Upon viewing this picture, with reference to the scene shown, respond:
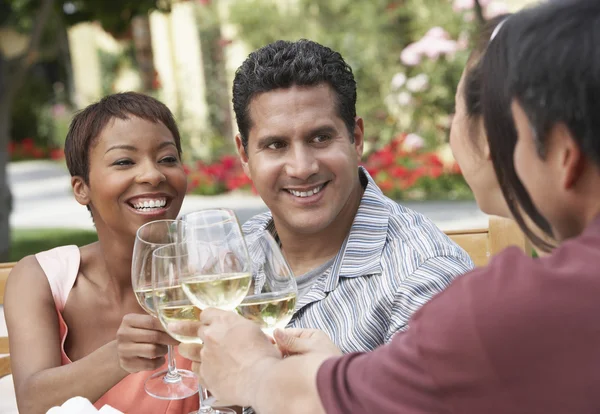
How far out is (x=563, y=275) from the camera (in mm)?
1144

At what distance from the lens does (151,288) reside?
6.05 ft

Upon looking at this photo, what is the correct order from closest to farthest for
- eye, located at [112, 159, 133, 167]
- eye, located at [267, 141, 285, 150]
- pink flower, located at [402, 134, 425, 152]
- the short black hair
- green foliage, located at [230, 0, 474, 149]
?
1. the short black hair
2. eye, located at [267, 141, 285, 150]
3. eye, located at [112, 159, 133, 167]
4. pink flower, located at [402, 134, 425, 152]
5. green foliage, located at [230, 0, 474, 149]

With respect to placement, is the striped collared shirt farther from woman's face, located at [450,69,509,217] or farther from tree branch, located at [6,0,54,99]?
tree branch, located at [6,0,54,99]

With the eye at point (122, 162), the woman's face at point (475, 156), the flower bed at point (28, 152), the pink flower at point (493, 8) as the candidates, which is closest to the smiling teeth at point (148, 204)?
the eye at point (122, 162)

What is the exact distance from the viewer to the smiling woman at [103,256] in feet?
8.06

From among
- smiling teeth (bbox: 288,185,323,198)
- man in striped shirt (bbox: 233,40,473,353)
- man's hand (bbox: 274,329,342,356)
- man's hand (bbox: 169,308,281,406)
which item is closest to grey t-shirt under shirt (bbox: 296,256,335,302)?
man in striped shirt (bbox: 233,40,473,353)

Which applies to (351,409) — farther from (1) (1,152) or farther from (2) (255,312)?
(1) (1,152)

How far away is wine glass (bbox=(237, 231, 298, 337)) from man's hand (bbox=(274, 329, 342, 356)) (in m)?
0.08

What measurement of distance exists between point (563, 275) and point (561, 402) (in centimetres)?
18

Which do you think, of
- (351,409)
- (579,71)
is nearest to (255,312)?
(351,409)

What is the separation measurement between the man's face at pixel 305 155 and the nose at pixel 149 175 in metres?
0.34

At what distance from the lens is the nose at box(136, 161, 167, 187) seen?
2.64m

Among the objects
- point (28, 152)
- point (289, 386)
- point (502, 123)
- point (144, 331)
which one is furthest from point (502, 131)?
point (28, 152)

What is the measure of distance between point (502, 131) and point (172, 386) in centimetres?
111
